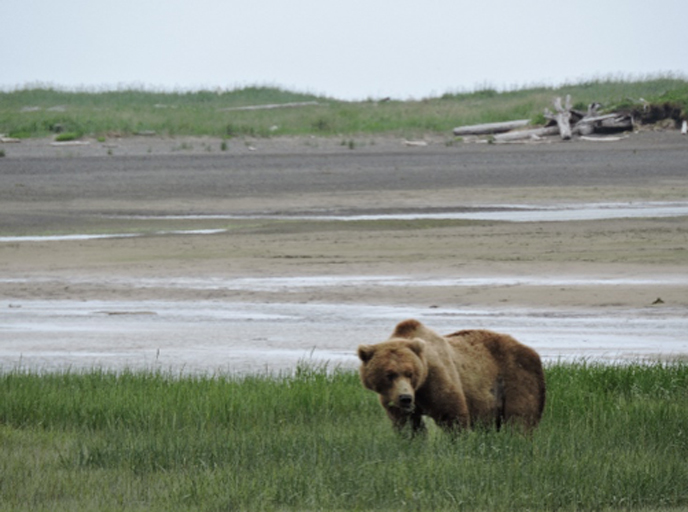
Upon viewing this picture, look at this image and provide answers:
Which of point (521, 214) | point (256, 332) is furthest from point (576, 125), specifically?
point (256, 332)

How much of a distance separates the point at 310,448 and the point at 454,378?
3.91 feet

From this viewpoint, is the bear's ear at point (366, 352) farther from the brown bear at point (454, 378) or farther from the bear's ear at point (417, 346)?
the bear's ear at point (417, 346)

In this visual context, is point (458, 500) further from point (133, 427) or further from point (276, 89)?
point (276, 89)

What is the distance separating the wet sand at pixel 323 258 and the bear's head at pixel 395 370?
3.70 meters

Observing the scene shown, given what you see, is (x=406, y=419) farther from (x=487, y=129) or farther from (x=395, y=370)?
(x=487, y=129)

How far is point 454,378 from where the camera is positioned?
22.1ft

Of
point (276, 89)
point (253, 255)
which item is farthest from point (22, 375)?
point (276, 89)

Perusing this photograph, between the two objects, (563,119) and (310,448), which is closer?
(310,448)

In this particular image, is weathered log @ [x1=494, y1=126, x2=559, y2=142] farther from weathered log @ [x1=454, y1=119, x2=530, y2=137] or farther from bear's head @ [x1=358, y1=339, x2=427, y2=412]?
bear's head @ [x1=358, y1=339, x2=427, y2=412]

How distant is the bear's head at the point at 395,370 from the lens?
6301mm

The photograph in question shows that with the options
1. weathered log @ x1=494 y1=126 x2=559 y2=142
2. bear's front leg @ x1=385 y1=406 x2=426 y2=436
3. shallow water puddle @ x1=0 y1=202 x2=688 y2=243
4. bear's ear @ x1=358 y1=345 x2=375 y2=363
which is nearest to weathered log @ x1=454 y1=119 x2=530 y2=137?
weathered log @ x1=494 y1=126 x2=559 y2=142

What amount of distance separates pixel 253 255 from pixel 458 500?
1256 centimetres

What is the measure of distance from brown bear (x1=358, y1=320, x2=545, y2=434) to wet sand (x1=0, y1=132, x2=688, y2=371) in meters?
3.45

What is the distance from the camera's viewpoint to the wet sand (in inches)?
485
